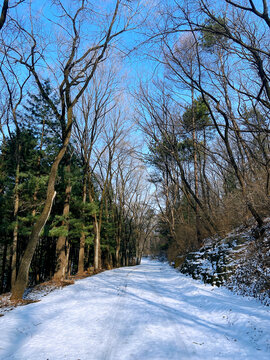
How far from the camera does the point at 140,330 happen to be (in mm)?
4301

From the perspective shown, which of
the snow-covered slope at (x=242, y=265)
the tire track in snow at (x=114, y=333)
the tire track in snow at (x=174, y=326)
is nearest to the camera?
the tire track in snow at (x=114, y=333)

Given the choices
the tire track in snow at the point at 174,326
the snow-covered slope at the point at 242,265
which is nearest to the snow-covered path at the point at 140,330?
the tire track in snow at the point at 174,326

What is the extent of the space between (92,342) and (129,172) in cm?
2349

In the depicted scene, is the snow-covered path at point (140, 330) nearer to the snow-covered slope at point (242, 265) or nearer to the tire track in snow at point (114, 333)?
the tire track in snow at point (114, 333)

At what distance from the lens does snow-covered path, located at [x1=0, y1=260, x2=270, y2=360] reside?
3.46 meters

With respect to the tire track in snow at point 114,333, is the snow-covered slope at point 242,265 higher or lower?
higher

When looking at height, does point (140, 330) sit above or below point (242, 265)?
below

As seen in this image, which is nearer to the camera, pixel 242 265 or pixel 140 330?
pixel 140 330

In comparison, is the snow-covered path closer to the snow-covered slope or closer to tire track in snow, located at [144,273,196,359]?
tire track in snow, located at [144,273,196,359]

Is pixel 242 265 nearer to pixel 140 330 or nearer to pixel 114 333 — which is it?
pixel 140 330

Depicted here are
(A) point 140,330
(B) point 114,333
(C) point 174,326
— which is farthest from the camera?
(C) point 174,326

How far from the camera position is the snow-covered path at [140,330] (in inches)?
136

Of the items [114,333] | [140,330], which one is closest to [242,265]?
[140,330]

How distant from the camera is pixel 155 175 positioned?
28.8 m
